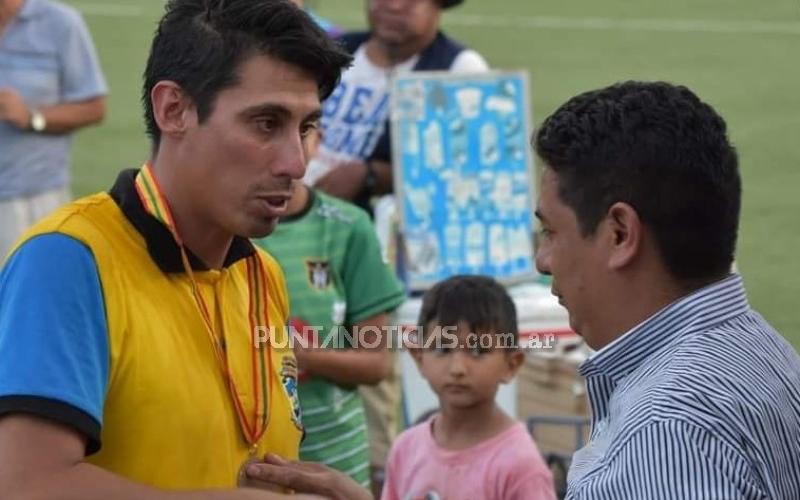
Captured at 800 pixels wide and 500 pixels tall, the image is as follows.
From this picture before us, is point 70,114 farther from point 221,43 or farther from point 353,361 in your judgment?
point 221,43

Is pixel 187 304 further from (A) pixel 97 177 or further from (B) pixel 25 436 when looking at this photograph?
(A) pixel 97 177

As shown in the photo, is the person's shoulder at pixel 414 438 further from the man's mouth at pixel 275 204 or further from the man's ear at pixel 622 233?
the man's ear at pixel 622 233

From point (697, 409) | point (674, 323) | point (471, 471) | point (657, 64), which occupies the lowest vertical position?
point (471, 471)

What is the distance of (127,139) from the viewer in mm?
13797

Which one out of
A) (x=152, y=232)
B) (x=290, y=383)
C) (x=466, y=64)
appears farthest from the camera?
(x=466, y=64)

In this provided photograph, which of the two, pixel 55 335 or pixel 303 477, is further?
pixel 303 477

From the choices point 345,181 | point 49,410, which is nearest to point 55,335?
point 49,410

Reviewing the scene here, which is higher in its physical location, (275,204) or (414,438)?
(275,204)

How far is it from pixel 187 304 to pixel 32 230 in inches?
13.2

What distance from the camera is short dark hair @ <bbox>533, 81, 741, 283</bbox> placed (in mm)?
2791

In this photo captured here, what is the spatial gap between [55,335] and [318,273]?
2.45 metres

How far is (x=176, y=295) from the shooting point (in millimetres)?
3199

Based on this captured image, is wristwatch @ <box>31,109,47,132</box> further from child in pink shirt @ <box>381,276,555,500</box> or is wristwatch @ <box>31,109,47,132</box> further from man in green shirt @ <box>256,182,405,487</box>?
child in pink shirt @ <box>381,276,555,500</box>

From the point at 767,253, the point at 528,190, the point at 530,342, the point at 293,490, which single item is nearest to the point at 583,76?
the point at 767,253
